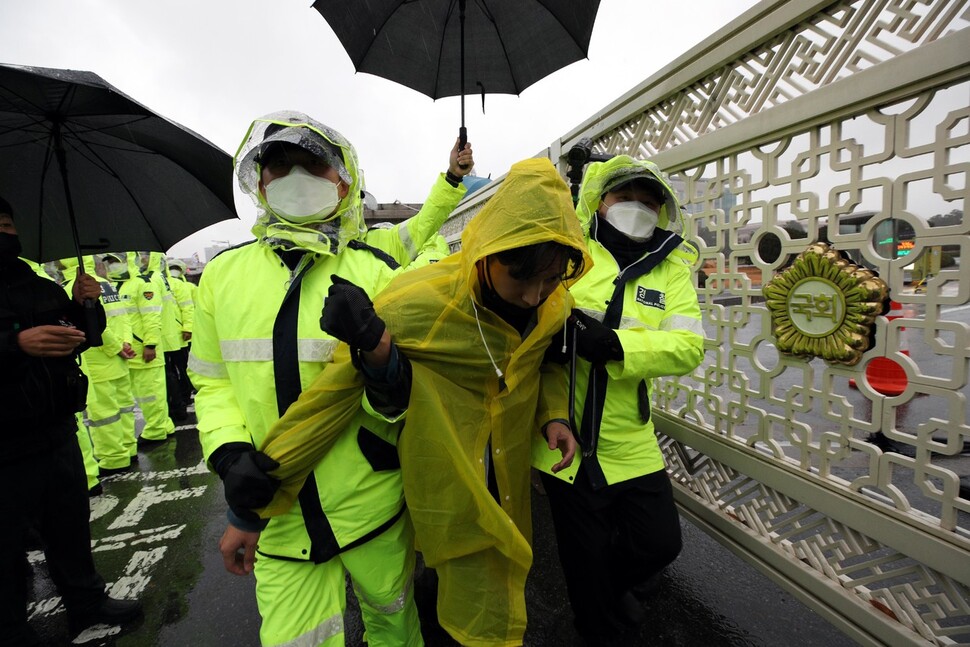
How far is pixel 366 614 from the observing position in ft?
5.62

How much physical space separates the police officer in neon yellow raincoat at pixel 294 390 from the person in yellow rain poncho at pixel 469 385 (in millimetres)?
145

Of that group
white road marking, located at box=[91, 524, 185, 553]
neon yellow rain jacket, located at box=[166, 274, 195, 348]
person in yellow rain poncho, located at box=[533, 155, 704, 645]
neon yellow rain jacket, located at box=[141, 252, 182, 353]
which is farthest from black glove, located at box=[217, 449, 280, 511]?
neon yellow rain jacket, located at box=[166, 274, 195, 348]

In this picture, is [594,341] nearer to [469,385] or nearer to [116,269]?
[469,385]

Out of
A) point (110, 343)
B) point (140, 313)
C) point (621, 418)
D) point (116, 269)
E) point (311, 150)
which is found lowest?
point (621, 418)

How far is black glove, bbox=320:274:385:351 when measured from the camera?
107 cm

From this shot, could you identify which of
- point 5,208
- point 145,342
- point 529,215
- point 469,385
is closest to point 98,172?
point 5,208

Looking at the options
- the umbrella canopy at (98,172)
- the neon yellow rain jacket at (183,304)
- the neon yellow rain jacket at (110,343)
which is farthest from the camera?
the neon yellow rain jacket at (183,304)

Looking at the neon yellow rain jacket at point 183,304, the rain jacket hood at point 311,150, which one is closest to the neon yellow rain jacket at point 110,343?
the neon yellow rain jacket at point 183,304

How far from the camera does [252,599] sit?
263 centimetres

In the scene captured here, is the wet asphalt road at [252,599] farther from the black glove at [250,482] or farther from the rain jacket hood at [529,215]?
the rain jacket hood at [529,215]

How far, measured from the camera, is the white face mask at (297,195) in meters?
1.57

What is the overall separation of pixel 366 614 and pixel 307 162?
1748 millimetres

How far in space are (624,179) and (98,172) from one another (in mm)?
2746

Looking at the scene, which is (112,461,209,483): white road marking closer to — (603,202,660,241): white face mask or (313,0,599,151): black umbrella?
(313,0,599,151): black umbrella
